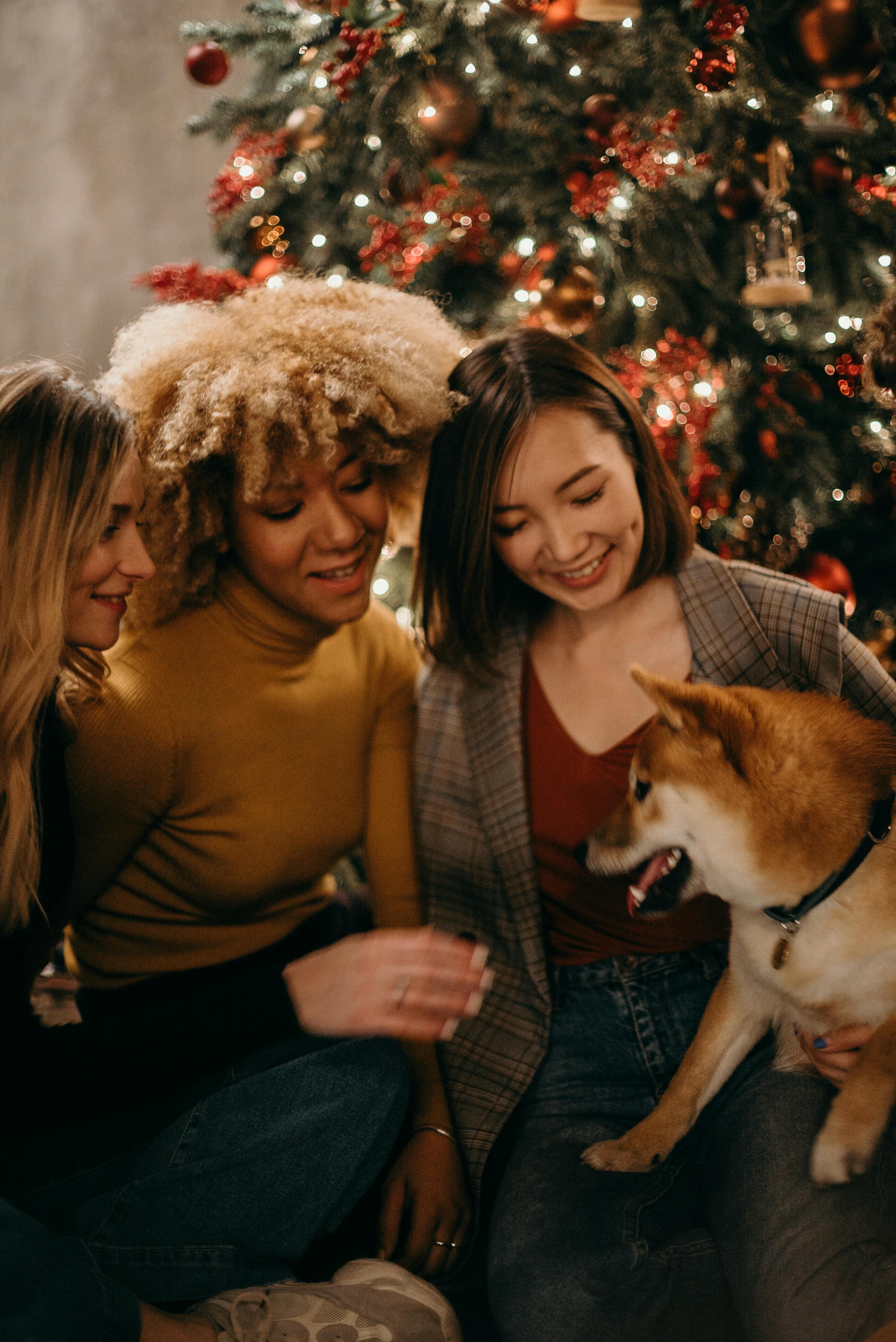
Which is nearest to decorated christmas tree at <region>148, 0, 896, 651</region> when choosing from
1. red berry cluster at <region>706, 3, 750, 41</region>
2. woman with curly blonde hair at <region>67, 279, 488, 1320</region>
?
red berry cluster at <region>706, 3, 750, 41</region>

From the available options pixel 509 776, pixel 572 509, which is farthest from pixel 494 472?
pixel 509 776

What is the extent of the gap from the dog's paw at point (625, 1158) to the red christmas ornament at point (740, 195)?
175cm

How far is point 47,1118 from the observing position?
1337 mm

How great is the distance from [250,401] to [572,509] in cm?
53

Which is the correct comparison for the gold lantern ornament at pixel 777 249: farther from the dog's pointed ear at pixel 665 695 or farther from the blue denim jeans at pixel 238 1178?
the blue denim jeans at pixel 238 1178

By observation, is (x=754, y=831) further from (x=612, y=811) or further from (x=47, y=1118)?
(x=47, y=1118)

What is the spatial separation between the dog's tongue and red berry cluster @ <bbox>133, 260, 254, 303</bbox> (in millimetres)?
1734

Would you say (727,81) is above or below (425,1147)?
above

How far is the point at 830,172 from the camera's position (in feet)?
6.57

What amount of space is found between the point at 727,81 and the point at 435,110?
0.61m

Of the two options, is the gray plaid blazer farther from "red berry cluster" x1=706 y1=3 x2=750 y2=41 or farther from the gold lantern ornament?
"red berry cluster" x1=706 y1=3 x2=750 y2=41

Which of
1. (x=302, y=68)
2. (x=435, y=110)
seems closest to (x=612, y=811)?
(x=435, y=110)

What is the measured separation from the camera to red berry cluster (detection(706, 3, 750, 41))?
177 cm

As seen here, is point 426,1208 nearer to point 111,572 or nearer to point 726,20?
point 111,572
